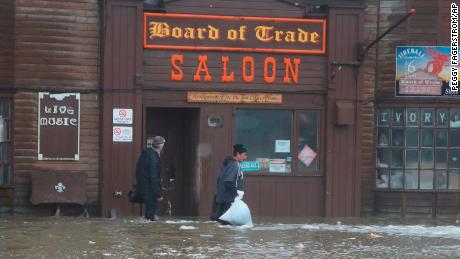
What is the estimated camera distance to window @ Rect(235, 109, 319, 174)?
734 inches

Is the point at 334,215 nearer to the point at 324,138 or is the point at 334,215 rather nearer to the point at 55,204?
the point at 324,138

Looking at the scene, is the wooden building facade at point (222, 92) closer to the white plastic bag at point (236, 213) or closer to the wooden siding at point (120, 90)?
the wooden siding at point (120, 90)

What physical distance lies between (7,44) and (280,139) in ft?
18.5

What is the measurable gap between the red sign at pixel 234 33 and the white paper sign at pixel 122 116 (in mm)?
1332

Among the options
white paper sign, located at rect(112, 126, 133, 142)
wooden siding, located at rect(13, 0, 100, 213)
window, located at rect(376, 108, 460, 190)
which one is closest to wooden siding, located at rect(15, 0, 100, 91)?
wooden siding, located at rect(13, 0, 100, 213)

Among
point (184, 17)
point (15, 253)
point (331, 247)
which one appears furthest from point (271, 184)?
point (15, 253)

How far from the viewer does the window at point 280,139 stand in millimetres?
18656

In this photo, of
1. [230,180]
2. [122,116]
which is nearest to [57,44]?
[122,116]

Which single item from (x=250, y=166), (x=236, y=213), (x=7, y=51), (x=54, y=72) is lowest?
(x=236, y=213)

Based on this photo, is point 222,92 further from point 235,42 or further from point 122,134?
point 122,134

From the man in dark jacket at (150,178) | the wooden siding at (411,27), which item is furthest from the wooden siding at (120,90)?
the wooden siding at (411,27)

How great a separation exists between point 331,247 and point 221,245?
62.2 inches

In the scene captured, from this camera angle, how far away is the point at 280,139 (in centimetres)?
1872

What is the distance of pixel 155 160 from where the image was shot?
16.0 meters
